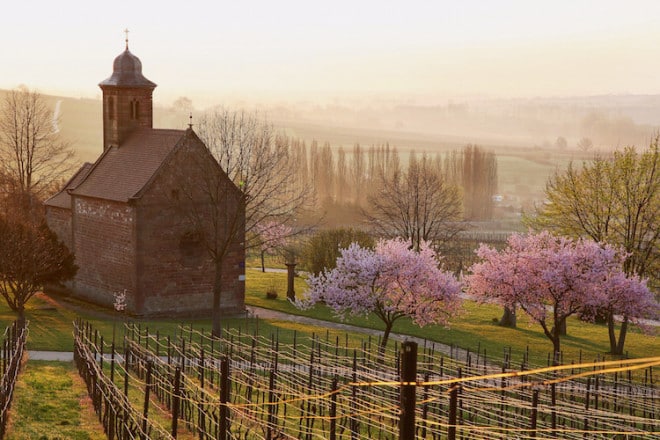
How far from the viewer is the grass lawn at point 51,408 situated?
18.5 metres

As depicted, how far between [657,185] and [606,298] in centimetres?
877

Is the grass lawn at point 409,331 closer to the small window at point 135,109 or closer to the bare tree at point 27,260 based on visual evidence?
the bare tree at point 27,260

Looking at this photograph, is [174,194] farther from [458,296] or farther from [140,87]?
[458,296]

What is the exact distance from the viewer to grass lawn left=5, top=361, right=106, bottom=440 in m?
18.5

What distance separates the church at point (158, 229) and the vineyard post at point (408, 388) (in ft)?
100

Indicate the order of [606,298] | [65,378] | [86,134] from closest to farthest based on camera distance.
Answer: [65,378], [606,298], [86,134]

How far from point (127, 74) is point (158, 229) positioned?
988cm

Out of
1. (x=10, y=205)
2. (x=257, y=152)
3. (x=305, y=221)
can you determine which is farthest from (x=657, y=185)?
(x=305, y=221)

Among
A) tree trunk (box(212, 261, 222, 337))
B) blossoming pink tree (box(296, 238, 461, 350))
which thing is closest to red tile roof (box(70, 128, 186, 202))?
tree trunk (box(212, 261, 222, 337))

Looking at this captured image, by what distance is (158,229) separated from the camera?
40.9 metres

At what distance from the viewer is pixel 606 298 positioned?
1379 inches

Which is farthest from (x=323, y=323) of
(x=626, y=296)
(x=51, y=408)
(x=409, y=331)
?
(x=51, y=408)

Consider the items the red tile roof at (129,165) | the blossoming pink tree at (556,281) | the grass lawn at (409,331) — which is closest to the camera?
the blossoming pink tree at (556,281)

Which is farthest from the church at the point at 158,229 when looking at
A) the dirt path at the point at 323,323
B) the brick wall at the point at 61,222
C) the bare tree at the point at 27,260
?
the bare tree at the point at 27,260
